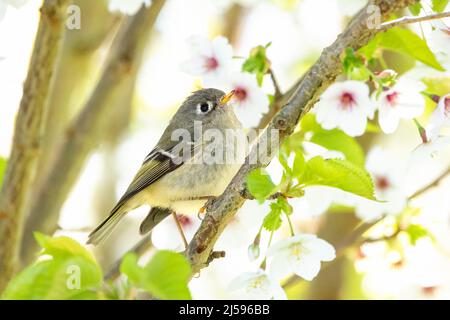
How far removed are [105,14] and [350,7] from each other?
4.44 feet

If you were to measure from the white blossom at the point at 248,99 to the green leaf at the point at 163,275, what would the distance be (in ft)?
3.28

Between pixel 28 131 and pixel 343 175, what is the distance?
1.20m

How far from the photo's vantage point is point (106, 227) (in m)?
2.97

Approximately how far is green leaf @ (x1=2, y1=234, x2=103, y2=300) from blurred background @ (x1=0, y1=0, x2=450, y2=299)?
592 millimetres

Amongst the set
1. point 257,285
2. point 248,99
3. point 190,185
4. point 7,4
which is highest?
point 7,4

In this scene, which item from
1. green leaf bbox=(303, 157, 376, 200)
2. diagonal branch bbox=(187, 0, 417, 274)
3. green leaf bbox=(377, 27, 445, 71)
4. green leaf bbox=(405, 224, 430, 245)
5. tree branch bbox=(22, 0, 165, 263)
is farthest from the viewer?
tree branch bbox=(22, 0, 165, 263)

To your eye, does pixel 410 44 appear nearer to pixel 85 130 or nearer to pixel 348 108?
pixel 348 108

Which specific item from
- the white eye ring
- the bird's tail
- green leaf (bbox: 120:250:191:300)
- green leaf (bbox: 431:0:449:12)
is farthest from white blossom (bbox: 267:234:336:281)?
the white eye ring

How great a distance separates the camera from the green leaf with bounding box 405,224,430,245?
8.41 feet

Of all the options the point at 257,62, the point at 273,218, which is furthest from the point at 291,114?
the point at 257,62

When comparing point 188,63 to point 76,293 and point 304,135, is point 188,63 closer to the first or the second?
point 304,135

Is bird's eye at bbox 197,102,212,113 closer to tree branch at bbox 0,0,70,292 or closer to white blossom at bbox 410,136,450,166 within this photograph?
tree branch at bbox 0,0,70,292
